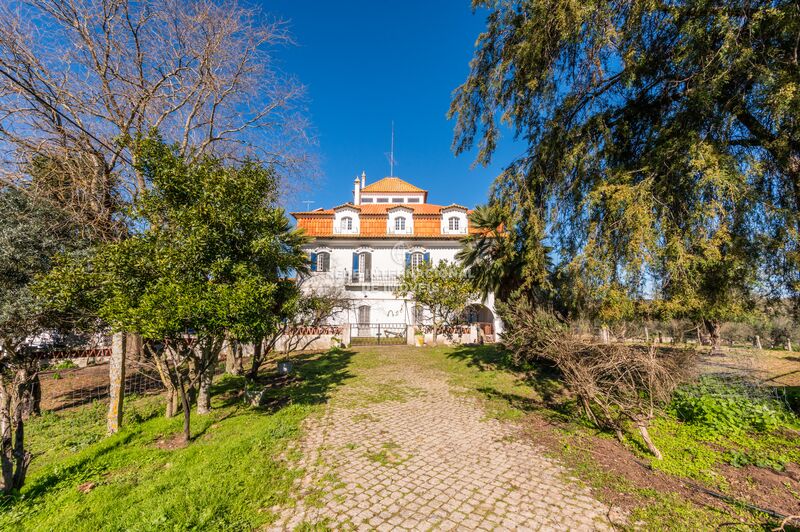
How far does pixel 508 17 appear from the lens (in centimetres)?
876

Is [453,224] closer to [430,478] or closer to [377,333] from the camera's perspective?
[377,333]

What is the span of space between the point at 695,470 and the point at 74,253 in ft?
40.5

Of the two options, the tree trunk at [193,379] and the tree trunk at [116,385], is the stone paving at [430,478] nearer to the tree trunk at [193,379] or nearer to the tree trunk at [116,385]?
the tree trunk at [193,379]

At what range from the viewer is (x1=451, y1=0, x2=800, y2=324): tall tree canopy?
552 cm

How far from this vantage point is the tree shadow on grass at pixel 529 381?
7.88m

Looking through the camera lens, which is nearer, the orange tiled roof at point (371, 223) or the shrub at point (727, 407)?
the shrub at point (727, 407)

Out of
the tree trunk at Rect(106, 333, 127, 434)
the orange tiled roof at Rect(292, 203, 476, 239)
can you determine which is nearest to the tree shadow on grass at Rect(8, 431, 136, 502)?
the tree trunk at Rect(106, 333, 127, 434)

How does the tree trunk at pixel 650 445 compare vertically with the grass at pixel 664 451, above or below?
above

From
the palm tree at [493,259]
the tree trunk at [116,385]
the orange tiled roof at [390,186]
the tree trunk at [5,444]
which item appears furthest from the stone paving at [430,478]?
the orange tiled roof at [390,186]

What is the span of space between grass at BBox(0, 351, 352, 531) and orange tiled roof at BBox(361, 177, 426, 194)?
26.1 metres

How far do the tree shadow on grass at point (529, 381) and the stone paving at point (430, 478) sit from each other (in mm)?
1536

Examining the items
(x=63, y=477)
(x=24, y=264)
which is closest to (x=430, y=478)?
(x=63, y=477)

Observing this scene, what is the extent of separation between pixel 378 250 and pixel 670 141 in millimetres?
19974

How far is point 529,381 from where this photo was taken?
1020 cm
